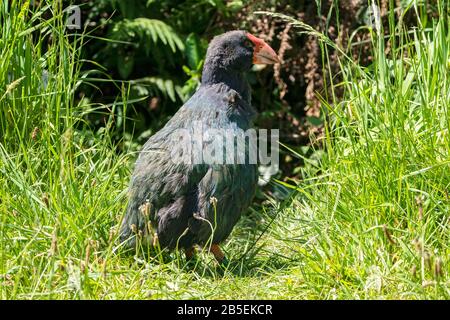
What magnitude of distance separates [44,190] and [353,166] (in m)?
1.34

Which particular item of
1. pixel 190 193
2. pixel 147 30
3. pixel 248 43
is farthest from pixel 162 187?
pixel 147 30

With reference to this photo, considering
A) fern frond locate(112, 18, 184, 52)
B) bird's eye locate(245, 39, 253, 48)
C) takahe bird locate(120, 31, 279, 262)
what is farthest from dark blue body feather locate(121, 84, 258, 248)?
fern frond locate(112, 18, 184, 52)

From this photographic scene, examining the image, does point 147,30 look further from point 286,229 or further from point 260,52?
point 286,229

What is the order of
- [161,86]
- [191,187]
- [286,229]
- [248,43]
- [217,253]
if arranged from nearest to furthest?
[191,187] → [217,253] → [248,43] → [286,229] → [161,86]

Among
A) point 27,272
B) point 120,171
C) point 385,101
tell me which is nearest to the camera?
point 27,272

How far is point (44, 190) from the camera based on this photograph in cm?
391

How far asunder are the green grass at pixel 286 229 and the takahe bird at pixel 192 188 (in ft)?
0.37

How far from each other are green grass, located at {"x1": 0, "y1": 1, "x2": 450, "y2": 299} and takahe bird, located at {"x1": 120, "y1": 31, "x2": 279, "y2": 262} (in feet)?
0.37

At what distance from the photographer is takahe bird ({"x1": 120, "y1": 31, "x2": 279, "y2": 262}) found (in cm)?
378

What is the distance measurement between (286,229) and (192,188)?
29.5 inches

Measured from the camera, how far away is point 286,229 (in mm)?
4387

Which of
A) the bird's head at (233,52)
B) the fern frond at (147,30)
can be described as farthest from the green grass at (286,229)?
the fern frond at (147,30)

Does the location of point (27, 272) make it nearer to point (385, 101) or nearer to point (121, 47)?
point (385, 101)
